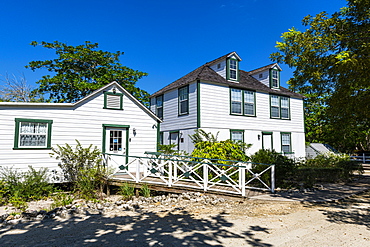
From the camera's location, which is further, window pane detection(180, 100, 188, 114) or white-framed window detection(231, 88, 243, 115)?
white-framed window detection(231, 88, 243, 115)

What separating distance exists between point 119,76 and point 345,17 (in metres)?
20.5

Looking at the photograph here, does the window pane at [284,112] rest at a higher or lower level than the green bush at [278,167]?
higher

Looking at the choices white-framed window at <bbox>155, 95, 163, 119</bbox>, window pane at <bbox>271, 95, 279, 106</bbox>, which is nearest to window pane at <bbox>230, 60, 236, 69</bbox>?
window pane at <bbox>271, 95, 279, 106</bbox>

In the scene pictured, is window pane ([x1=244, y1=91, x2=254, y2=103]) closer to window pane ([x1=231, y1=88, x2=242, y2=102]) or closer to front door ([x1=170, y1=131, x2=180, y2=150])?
window pane ([x1=231, y1=88, x2=242, y2=102])

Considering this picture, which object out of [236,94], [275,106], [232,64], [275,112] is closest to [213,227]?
[236,94]

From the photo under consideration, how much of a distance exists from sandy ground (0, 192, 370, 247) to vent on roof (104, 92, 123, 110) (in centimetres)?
648

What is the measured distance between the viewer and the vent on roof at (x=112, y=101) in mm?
12656

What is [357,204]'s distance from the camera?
7.93 meters

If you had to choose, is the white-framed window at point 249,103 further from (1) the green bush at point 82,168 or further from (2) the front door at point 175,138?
(1) the green bush at point 82,168

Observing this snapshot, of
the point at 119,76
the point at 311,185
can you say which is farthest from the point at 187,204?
the point at 119,76

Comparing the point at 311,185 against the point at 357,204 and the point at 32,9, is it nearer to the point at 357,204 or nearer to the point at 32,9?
the point at 357,204

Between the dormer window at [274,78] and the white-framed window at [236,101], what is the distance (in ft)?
12.1

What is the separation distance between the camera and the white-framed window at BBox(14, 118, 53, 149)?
10.5 meters

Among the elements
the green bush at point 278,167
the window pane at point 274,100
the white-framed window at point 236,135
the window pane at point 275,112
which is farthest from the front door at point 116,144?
the window pane at point 274,100
